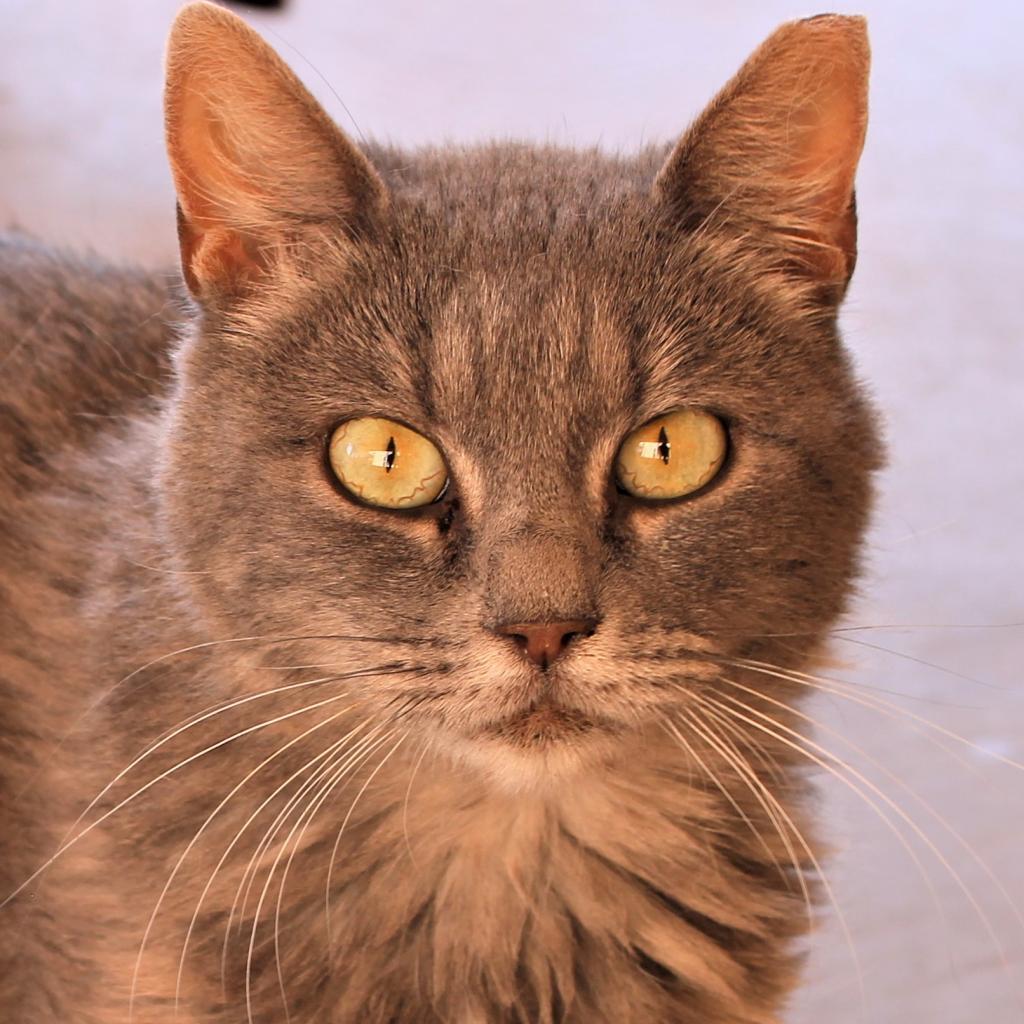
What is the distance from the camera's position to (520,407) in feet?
4.08

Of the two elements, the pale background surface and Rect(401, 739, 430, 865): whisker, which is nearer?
Rect(401, 739, 430, 865): whisker

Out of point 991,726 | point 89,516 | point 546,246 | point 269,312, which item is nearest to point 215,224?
point 269,312

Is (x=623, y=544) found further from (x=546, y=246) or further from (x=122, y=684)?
(x=122, y=684)

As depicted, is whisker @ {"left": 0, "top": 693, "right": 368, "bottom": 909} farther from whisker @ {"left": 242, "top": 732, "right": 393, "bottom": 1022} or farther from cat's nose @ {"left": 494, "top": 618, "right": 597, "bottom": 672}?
cat's nose @ {"left": 494, "top": 618, "right": 597, "bottom": 672}

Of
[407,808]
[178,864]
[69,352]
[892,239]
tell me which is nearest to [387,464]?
[407,808]

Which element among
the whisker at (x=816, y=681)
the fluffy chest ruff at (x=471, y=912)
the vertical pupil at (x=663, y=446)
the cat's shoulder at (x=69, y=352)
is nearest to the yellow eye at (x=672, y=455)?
the vertical pupil at (x=663, y=446)

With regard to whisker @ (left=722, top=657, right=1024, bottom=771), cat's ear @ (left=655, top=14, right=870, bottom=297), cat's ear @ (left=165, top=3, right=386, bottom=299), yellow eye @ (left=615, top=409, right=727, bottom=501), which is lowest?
whisker @ (left=722, top=657, right=1024, bottom=771)

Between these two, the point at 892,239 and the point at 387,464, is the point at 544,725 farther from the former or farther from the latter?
the point at 892,239

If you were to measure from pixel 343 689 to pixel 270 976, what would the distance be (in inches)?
12.1

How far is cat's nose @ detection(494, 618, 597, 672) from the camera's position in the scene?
116 centimetres

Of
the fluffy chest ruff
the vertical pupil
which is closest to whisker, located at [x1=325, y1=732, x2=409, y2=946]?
the fluffy chest ruff

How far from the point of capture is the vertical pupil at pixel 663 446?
129 cm

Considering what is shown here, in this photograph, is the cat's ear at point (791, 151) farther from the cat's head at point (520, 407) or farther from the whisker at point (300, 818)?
the whisker at point (300, 818)

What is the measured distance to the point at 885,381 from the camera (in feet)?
9.48
